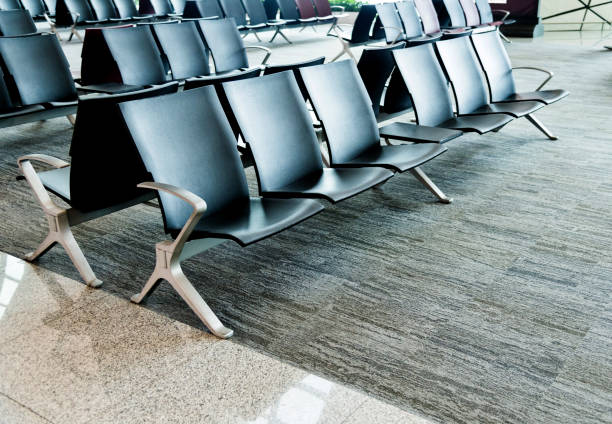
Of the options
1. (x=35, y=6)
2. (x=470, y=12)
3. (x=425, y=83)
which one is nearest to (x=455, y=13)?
(x=470, y=12)

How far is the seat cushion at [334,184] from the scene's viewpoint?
2.78 m

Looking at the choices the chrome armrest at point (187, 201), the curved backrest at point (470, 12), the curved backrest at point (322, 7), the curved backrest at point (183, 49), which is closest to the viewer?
the chrome armrest at point (187, 201)

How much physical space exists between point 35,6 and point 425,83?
30.6 feet

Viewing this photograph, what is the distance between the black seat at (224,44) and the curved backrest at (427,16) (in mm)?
3264

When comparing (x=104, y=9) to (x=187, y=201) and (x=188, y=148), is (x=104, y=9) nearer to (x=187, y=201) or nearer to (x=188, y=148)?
(x=188, y=148)

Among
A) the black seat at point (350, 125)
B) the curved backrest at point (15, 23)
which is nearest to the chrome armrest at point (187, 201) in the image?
the black seat at point (350, 125)

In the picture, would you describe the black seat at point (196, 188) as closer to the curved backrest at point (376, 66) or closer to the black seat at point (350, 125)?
the black seat at point (350, 125)

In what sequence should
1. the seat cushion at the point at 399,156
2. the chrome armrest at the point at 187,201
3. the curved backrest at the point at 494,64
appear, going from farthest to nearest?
the curved backrest at the point at 494,64
the seat cushion at the point at 399,156
the chrome armrest at the point at 187,201

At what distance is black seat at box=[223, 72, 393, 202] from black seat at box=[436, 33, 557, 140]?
155 centimetres

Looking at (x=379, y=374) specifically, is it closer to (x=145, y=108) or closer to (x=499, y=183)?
(x=145, y=108)

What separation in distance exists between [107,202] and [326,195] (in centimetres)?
93

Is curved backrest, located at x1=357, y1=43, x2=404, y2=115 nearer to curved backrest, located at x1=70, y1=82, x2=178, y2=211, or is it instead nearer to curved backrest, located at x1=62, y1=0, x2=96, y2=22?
curved backrest, located at x1=70, y1=82, x2=178, y2=211

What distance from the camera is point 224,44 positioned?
5824 millimetres

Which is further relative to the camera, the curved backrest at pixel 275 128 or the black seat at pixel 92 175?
the curved backrest at pixel 275 128
